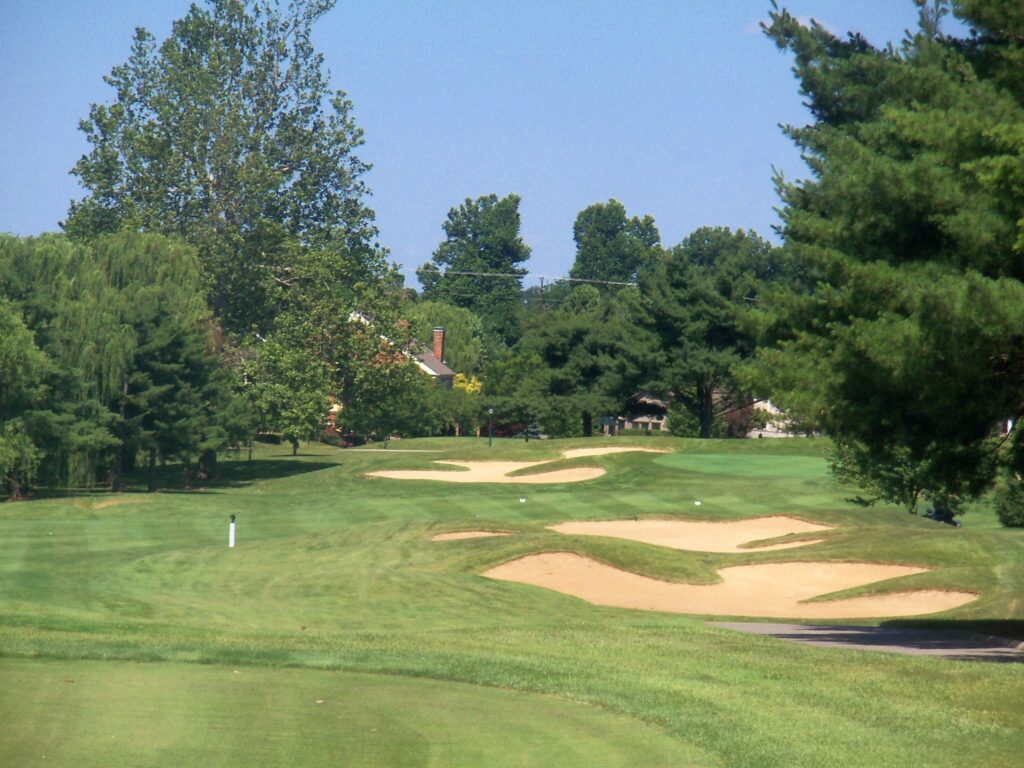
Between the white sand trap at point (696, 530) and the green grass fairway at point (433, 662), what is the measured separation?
730 mm

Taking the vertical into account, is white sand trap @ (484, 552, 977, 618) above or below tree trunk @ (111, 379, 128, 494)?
below

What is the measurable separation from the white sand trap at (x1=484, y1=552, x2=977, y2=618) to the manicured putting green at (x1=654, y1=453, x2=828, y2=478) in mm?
18911

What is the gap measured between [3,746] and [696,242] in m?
143

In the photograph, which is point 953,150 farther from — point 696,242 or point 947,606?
point 696,242

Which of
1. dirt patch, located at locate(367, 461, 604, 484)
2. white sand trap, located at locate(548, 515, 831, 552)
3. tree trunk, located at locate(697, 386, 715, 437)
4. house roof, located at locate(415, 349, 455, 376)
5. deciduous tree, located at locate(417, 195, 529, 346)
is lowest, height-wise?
white sand trap, located at locate(548, 515, 831, 552)

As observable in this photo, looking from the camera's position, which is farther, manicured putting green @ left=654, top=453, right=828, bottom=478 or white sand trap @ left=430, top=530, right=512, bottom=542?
manicured putting green @ left=654, top=453, right=828, bottom=478

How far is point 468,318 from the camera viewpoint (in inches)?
4537

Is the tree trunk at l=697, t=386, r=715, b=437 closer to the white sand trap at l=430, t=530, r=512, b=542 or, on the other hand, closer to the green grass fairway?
the green grass fairway

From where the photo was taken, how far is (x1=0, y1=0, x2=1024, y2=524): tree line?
1460 centimetres

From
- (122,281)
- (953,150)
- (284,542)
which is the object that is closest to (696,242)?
(122,281)

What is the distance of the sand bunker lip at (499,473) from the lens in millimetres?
45938

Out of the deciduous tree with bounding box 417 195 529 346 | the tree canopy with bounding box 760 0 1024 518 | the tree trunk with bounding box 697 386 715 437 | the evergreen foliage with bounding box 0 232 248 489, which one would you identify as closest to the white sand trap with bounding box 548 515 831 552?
the tree canopy with bounding box 760 0 1024 518

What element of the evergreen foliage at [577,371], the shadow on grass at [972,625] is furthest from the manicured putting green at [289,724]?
the evergreen foliage at [577,371]

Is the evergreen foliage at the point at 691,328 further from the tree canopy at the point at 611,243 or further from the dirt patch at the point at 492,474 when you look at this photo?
the tree canopy at the point at 611,243
